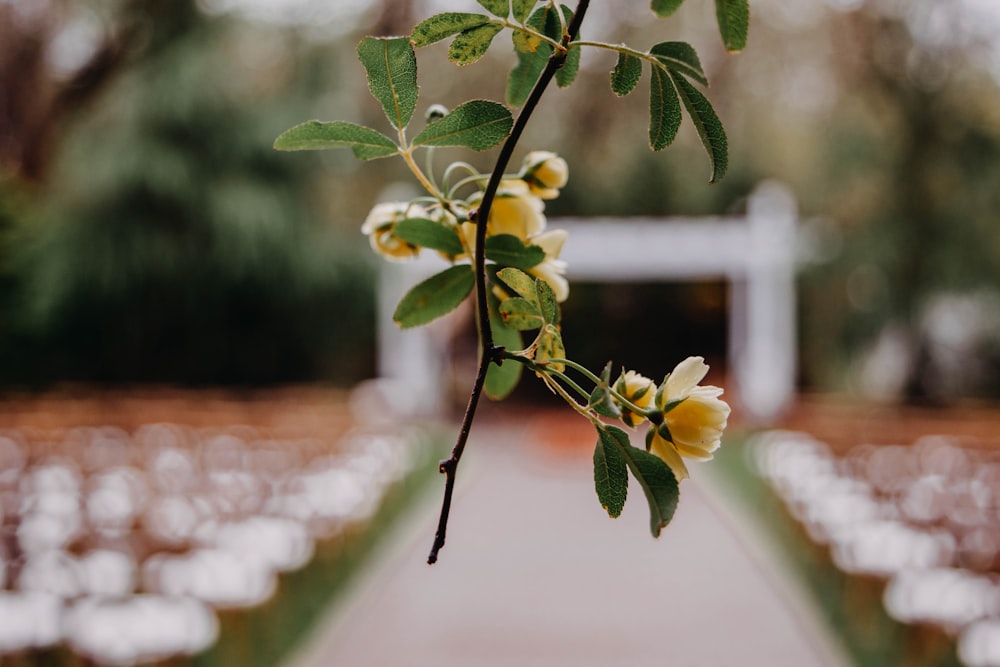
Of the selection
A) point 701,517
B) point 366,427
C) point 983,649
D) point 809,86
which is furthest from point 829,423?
point 983,649

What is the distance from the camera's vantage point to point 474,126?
1.54 ft

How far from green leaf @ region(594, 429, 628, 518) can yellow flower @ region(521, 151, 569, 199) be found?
0.18m

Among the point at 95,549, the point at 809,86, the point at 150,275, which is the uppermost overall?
the point at 809,86

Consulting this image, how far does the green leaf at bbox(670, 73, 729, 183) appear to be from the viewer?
433 mm

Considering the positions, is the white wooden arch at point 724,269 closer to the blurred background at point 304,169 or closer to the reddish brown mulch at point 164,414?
the blurred background at point 304,169

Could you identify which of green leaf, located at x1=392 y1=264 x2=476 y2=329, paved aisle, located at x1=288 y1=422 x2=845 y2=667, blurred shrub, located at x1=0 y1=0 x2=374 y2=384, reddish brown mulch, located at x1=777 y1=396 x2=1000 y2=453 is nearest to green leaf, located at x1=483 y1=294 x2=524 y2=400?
green leaf, located at x1=392 y1=264 x2=476 y2=329

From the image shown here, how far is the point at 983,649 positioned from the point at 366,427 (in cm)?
691

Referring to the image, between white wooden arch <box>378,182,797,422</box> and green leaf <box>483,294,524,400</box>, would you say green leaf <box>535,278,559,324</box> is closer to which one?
green leaf <box>483,294,524,400</box>

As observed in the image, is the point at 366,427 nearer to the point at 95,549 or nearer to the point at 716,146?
the point at 95,549

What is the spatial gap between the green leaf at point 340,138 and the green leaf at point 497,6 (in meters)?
0.08

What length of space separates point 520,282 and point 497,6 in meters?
0.12

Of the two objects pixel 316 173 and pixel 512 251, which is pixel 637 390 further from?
pixel 316 173

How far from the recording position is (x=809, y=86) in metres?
13.9

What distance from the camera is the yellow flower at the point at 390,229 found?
55 cm
